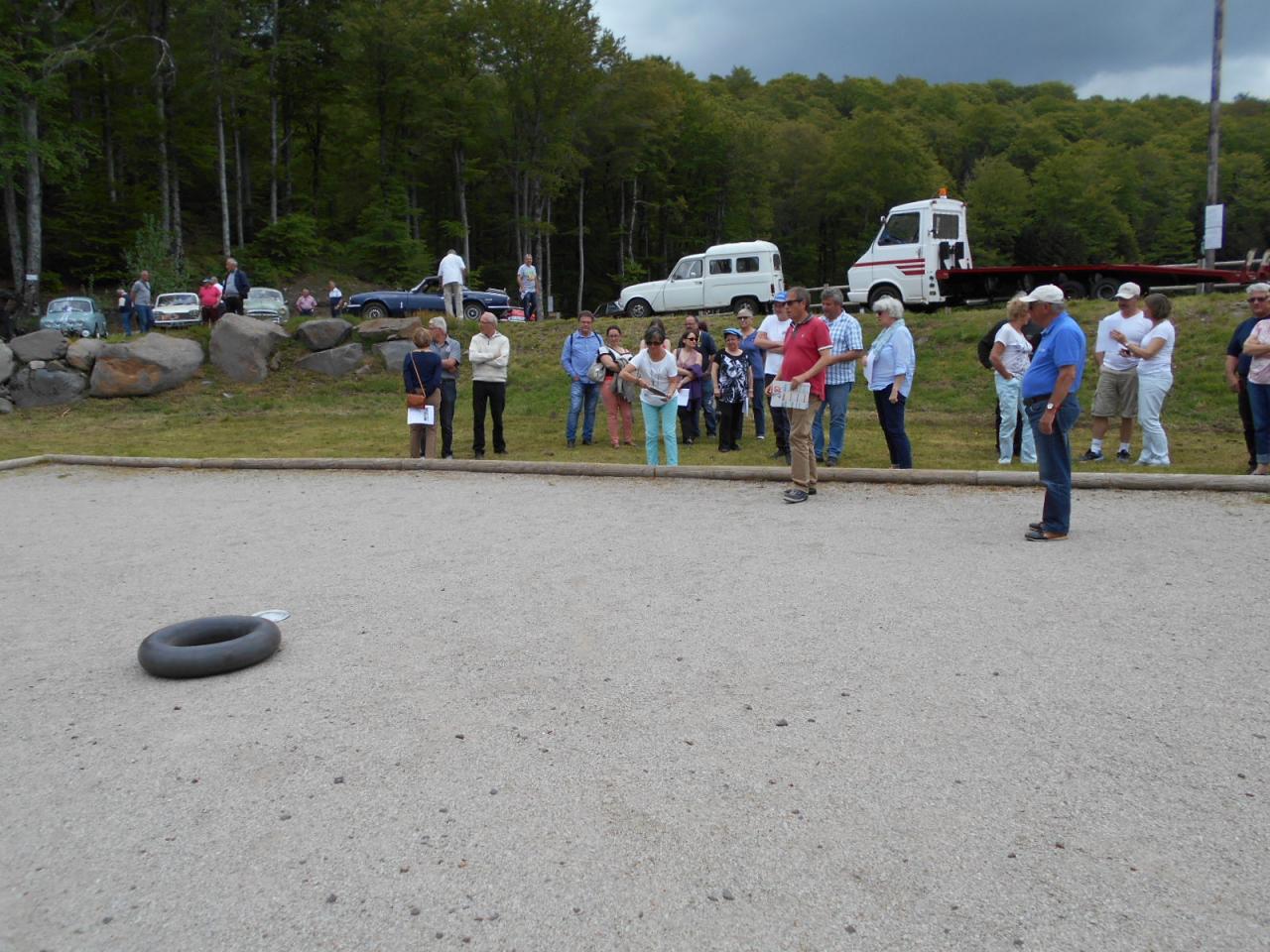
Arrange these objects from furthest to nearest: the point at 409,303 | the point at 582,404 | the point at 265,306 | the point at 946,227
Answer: the point at 265,306, the point at 409,303, the point at 946,227, the point at 582,404

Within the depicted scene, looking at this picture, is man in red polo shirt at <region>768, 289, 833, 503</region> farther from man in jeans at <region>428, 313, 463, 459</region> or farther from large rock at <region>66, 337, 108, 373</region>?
large rock at <region>66, 337, 108, 373</region>

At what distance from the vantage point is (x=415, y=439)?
1210 centimetres

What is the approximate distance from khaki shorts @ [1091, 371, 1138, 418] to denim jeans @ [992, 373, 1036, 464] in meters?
0.91

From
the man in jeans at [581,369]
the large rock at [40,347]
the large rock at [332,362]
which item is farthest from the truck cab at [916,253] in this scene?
the large rock at [40,347]

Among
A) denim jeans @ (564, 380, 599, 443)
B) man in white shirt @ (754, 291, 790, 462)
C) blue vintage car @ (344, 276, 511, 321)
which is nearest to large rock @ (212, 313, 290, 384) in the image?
blue vintage car @ (344, 276, 511, 321)

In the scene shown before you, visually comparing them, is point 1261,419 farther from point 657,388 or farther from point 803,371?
point 657,388

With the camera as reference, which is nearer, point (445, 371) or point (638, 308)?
point (445, 371)

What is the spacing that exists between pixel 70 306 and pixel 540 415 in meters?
18.7

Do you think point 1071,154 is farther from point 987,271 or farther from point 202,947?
point 202,947

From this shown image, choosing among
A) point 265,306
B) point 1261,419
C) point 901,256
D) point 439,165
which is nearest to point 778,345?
point 1261,419

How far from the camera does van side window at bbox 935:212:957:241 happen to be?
23.3 meters

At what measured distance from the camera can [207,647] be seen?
206 inches

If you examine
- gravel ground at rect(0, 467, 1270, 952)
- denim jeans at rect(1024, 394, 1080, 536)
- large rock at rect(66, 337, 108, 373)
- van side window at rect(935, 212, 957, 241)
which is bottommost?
gravel ground at rect(0, 467, 1270, 952)

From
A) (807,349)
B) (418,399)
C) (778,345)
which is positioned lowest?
(418,399)
